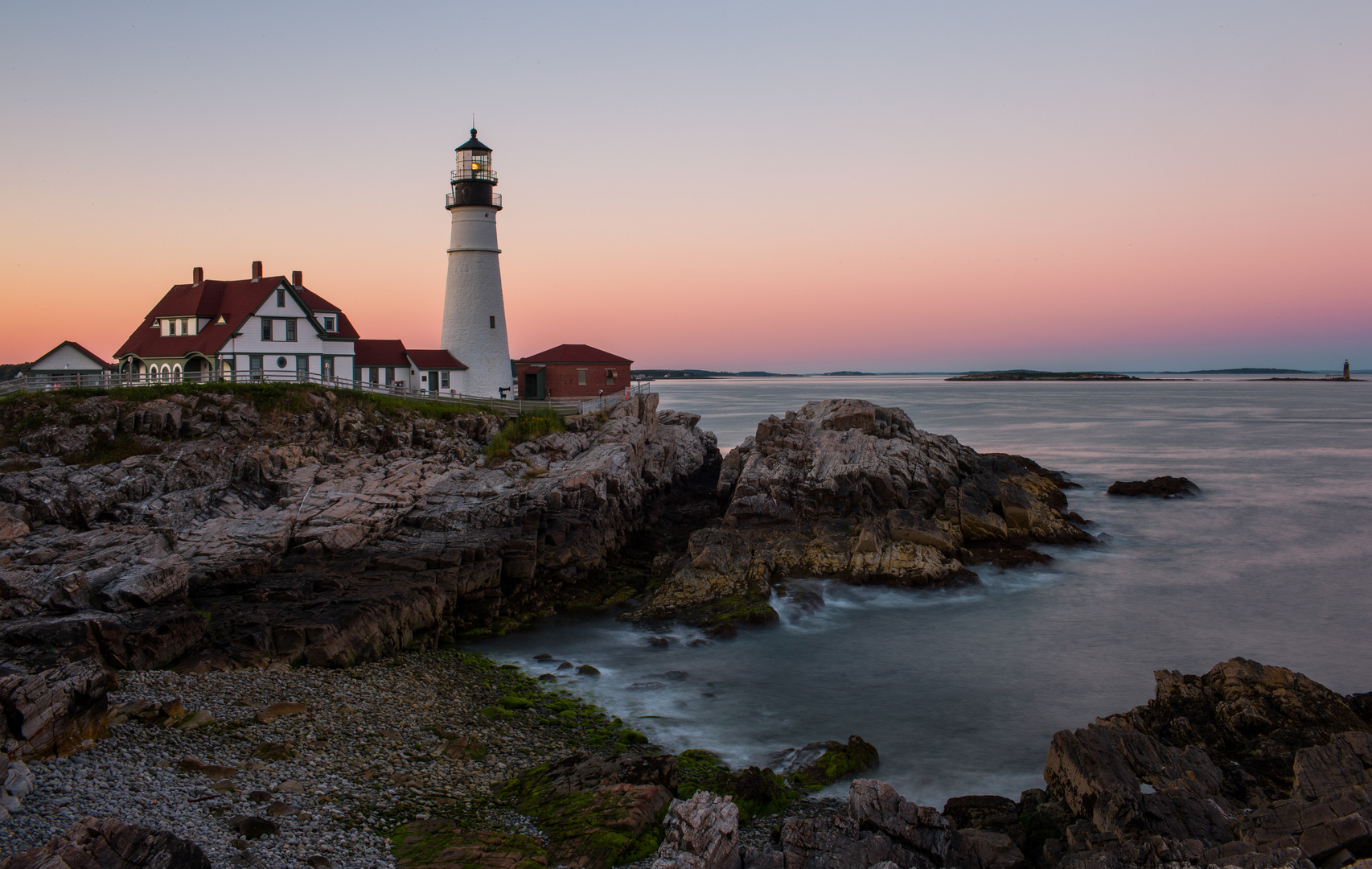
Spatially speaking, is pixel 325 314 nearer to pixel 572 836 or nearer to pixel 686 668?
pixel 686 668

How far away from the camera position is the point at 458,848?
790 cm

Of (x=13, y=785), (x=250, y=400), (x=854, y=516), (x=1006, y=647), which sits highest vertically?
(x=250, y=400)

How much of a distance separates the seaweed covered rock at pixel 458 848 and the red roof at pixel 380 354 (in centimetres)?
2624

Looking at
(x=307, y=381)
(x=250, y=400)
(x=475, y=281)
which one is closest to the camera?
(x=250, y=400)

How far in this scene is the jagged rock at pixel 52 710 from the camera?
8.72 meters

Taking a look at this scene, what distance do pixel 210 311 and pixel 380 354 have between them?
19.9 feet

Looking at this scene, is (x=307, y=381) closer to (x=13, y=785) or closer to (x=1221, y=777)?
(x=13, y=785)

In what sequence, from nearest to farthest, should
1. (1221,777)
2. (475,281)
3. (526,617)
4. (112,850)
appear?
1. (112,850)
2. (1221,777)
3. (526,617)
4. (475,281)

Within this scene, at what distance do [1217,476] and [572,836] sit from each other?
3906 cm

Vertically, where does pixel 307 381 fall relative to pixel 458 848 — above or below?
above

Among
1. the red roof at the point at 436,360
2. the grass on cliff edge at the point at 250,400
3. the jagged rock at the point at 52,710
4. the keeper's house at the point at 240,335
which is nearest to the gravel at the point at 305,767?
the jagged rock at the point at 52,710

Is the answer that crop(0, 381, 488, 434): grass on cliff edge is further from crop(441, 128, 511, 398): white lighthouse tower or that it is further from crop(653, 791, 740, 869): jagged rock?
crop(653, 791, 740, 869): jagged rock

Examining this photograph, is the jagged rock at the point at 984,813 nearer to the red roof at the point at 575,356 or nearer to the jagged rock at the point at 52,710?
the jagged rock at the point at 52,710

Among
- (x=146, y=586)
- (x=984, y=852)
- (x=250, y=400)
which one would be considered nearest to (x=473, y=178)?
(x=250, y=400)
